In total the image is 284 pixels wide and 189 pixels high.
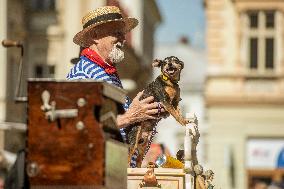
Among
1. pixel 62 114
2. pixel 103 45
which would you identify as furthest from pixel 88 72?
pixel 62 114

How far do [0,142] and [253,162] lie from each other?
10069mm

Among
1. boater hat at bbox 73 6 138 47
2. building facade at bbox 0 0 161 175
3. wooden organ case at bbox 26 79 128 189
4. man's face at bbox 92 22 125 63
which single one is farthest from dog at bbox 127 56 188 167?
building facade at bbox 0 0 161 175

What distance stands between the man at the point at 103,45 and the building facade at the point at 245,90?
100.0ft

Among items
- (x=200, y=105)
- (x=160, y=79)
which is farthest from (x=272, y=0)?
(x=200, y=105)

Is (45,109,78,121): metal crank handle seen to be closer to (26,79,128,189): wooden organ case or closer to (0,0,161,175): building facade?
(26,79,128,189): wooden organ case

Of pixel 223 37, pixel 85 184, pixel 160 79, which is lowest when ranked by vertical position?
pixel 85 184

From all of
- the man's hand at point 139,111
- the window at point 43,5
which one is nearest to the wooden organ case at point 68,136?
the man's hand at point 139,111

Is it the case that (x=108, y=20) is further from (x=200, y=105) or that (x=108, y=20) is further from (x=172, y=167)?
(x=200, y=105)

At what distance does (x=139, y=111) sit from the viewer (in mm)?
6652

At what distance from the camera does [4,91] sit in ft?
108

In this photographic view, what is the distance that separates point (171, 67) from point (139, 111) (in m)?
1.05

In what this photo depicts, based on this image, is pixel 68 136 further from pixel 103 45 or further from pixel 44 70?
pixel 44 70

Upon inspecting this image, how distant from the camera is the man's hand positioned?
6442 millimetres

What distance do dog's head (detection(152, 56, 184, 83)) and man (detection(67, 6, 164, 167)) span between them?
1.32ft
